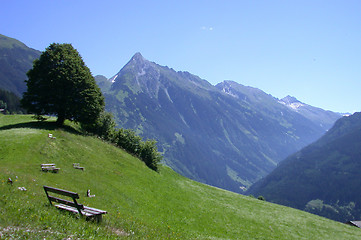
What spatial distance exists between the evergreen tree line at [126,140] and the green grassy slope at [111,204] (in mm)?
7816

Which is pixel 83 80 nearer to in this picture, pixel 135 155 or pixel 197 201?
pixel 135 155

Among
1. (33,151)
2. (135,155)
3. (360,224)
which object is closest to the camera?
(33,151)

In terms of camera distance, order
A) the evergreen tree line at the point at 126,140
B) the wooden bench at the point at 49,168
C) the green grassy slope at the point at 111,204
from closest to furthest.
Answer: the green grassy slope at the point at 111,204
the wooden bench at the point at 49,168
the evergreen tree line at the point at 126,140

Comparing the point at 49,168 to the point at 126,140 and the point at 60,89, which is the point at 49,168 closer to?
the point at 60,89

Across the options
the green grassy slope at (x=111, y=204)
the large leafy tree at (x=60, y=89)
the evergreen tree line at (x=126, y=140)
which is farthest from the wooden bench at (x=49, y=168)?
the evergreen tree line at (x=126, y=140)

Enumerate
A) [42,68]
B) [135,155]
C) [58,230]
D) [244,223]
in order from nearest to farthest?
[58,230]
[244,223]
[42,68]
[135,155]

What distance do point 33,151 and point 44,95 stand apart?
1967 centimetres

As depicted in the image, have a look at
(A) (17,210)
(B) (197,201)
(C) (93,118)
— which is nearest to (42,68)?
(C) (93,118)

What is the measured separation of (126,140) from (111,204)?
130 ft

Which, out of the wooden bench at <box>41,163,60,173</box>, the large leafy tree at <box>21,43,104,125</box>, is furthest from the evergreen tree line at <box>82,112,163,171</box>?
the wooden bench at <box>41,163,60,173</box>

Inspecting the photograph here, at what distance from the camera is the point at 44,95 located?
5606 centimetres

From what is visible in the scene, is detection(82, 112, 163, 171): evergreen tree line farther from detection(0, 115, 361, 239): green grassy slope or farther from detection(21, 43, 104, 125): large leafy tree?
detection(0, 115, 361, 239): green grassy slope

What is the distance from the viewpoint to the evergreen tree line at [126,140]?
6700cm

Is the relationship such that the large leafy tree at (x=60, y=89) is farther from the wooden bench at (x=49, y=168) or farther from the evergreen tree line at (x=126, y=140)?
the wooden bench at (x=49, y=168)
